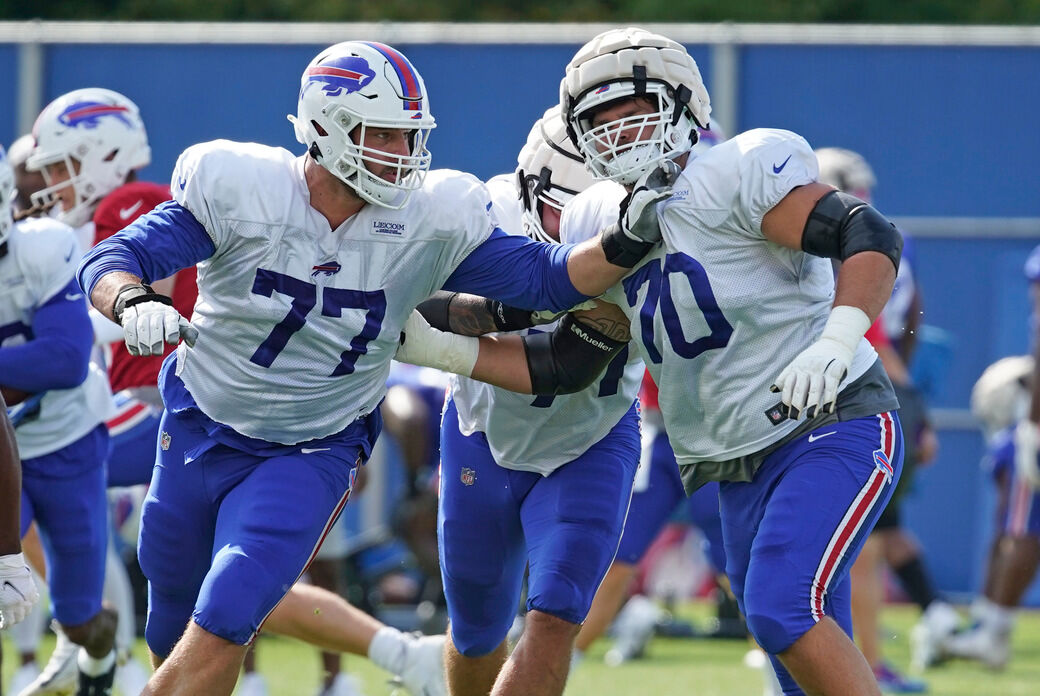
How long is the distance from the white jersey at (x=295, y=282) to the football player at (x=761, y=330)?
0.43 meters

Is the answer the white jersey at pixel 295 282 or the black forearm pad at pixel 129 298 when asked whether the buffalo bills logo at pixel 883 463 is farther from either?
the black forearm pad at pixel 129 298

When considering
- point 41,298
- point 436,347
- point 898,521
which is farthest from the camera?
point 898,521

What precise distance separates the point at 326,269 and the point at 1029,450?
432 centimetres

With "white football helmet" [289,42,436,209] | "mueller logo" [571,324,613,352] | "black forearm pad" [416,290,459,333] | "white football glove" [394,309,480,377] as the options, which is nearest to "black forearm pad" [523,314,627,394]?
"mueller logo" [571,324,613,352]

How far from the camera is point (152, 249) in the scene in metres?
3.78

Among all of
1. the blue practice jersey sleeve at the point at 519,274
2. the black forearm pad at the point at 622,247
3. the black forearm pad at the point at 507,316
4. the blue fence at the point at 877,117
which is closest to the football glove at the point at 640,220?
the black forearm pad at the point at 622,247

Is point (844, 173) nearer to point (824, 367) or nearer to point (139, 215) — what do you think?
point (139, 215)

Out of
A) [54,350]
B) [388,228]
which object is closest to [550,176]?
[388,228]

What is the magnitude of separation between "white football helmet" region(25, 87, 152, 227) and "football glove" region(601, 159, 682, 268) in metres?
2.48

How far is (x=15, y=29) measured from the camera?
9578 mm

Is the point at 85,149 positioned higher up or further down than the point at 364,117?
further down

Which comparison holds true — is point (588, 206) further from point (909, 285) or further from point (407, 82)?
point (909, 285)

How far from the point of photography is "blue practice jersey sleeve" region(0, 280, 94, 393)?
15.7 feet

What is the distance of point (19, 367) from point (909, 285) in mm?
3839
